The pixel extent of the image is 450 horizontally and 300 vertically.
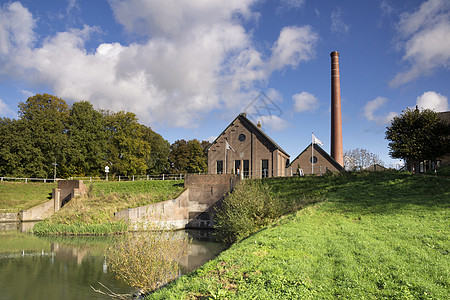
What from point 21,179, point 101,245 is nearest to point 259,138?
point 101,245

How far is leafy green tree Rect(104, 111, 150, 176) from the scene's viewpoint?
51.2 metres

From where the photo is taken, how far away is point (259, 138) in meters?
38.7

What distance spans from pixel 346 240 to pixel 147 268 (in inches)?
277

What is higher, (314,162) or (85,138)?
(85,138)

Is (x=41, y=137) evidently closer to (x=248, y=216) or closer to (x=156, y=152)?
(x=156, y=152)

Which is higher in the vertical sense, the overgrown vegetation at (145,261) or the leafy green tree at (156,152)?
the leafy green tree at (156,152)

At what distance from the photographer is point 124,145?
51.8m

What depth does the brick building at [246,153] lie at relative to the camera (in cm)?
3803

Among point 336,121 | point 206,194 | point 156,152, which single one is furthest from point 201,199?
point 156,152

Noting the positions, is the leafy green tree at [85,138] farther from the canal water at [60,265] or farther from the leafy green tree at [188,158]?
the canal water at [60,265]

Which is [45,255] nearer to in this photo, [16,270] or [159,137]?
[16,270]

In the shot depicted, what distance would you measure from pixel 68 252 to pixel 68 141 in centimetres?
2934

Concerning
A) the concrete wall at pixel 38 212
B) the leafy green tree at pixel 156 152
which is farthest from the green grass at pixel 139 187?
the leafy green tree at pixel 156 152

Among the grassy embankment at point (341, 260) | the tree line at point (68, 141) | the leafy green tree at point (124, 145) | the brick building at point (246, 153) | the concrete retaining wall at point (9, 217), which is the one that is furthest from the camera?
the leafy green tree at point (124, 145)
